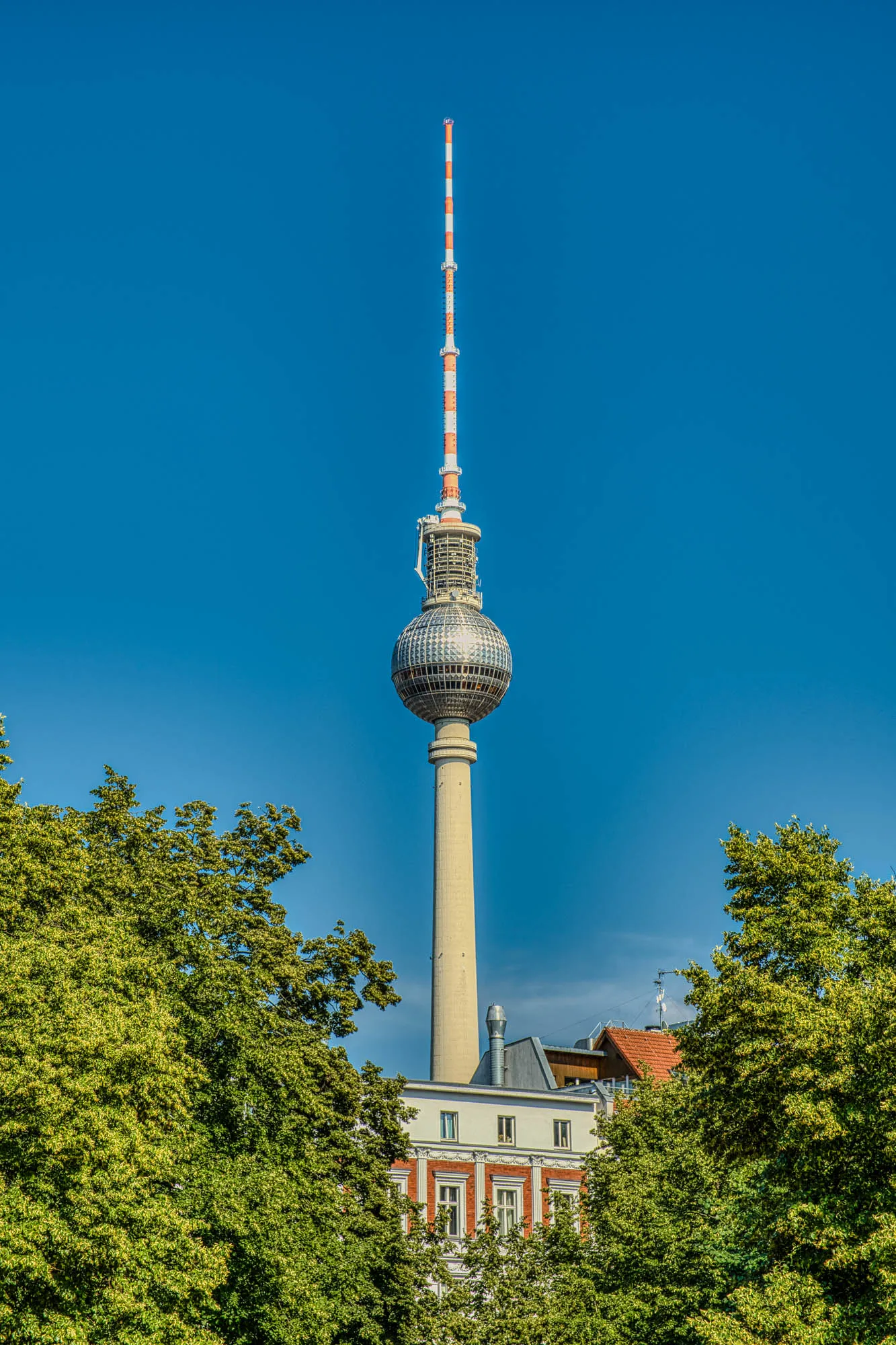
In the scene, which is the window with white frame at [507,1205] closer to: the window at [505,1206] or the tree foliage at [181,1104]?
the window at [505,1206]

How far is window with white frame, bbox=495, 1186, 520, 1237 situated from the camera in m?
84.8

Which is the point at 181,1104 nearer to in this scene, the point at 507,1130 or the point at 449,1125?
the point at 449,1125

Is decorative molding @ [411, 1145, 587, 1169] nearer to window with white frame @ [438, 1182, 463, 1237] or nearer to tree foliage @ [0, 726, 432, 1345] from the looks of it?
window with white frame @ [438, 1182, 463, 1237]

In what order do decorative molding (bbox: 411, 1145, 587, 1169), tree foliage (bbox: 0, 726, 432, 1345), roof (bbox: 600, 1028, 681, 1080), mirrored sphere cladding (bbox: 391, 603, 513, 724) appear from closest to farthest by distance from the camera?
tree foliage (bbox: 0, 726, 432, 1345) < decorative molding (bbox: 411, 1145, 587, 1169) < roof (bbox: 600, 1028, 681, 1080) < mirrored sphere cladding (bbox: 391, 603, 513, 724)

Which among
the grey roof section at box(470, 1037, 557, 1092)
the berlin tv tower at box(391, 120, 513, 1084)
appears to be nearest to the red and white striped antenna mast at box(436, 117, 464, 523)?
the berlin tv tower at box(391, 120, 513, 1084)

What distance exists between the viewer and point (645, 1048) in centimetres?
10094

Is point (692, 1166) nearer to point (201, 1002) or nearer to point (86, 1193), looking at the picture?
point (201, 1002)

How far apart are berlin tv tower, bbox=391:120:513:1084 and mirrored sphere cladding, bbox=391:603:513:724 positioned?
8cm

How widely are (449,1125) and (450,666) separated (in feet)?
186

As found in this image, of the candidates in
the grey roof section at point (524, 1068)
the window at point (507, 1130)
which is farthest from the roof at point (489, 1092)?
the grey roof section at point (524, 1068)

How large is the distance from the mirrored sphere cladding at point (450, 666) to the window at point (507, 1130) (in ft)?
177

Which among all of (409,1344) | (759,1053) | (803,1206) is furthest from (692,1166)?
(803,1206)

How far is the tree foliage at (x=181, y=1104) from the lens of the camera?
31.3 meters

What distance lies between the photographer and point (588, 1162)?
57156mm
